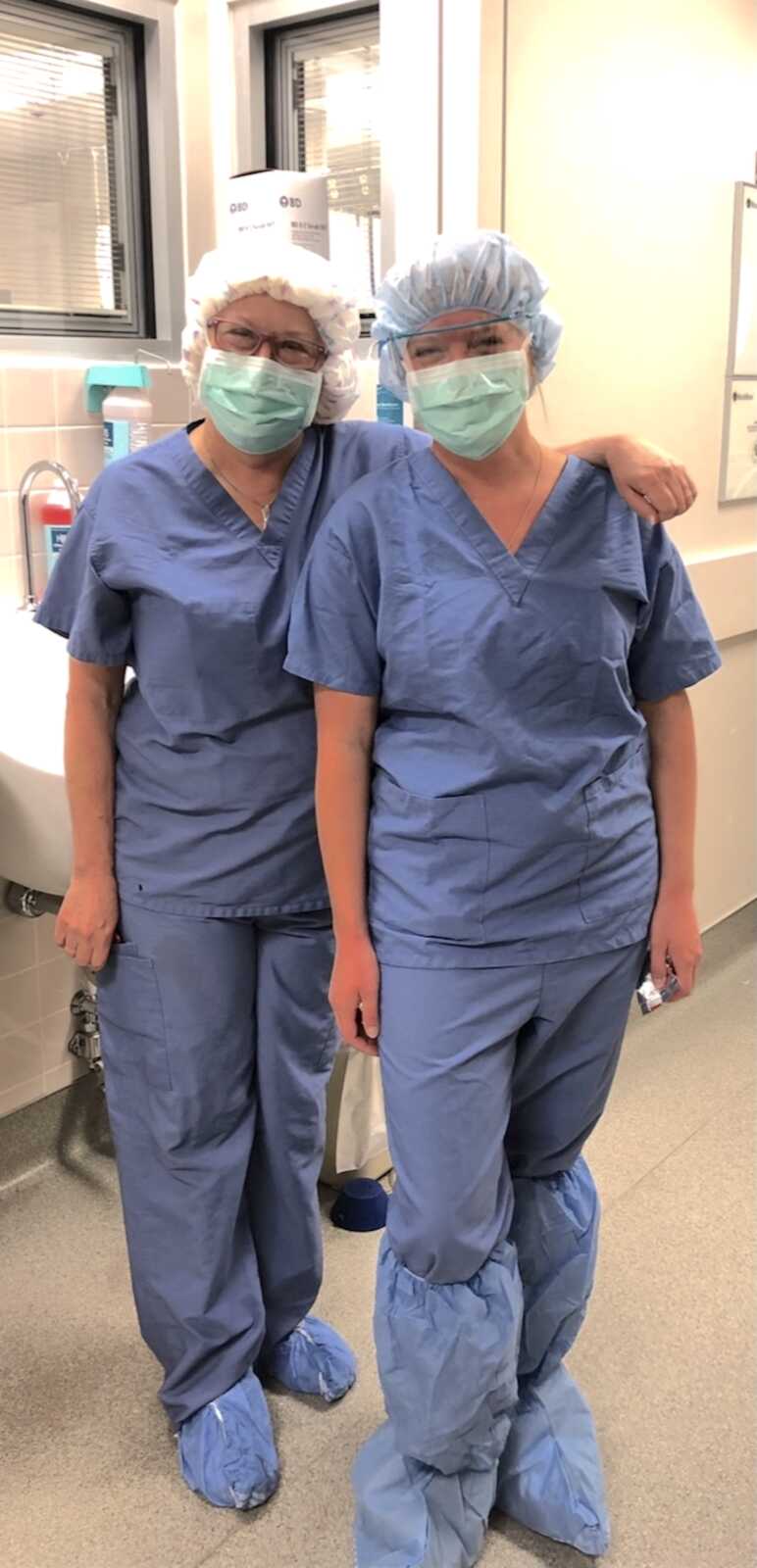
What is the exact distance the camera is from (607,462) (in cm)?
123

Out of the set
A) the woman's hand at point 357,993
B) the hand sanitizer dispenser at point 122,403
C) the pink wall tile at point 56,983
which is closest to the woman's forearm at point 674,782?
the woman's hand at point 357,993

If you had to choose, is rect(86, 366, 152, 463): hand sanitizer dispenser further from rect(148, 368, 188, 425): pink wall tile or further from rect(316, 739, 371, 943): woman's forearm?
rect(316, 739, 371, 943): woman's forearm

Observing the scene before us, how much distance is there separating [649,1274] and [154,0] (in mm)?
2045

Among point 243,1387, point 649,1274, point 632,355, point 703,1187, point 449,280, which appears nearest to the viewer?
point 449,280

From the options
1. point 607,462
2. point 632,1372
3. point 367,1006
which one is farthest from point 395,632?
point 632,1372

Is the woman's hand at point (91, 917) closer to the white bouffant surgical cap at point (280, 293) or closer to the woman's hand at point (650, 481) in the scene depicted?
the white bouffant surgical cap at point (280, 293)

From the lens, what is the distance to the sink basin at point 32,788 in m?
1.51

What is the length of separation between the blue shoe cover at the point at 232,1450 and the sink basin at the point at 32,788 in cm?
61

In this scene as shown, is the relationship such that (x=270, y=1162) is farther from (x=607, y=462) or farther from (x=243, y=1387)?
(x=607, y=462)

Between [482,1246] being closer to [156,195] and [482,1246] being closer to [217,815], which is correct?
[217,815]

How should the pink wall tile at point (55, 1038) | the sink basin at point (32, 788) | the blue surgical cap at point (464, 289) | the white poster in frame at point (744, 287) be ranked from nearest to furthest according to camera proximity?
1. the blue surgical cap at point (464, 289)
2. the sink basin at point (32, 788)
3. the pink wall tile at point (55, 1038)
4. the white poster in frame at point (744, 287)

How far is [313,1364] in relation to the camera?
1.61 meters

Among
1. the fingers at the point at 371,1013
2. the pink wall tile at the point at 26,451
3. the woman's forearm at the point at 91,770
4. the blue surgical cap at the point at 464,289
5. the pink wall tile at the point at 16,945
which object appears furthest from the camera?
the pink wall tile at the point at 16,945

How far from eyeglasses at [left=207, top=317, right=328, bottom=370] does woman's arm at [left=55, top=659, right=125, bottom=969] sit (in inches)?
13.1
